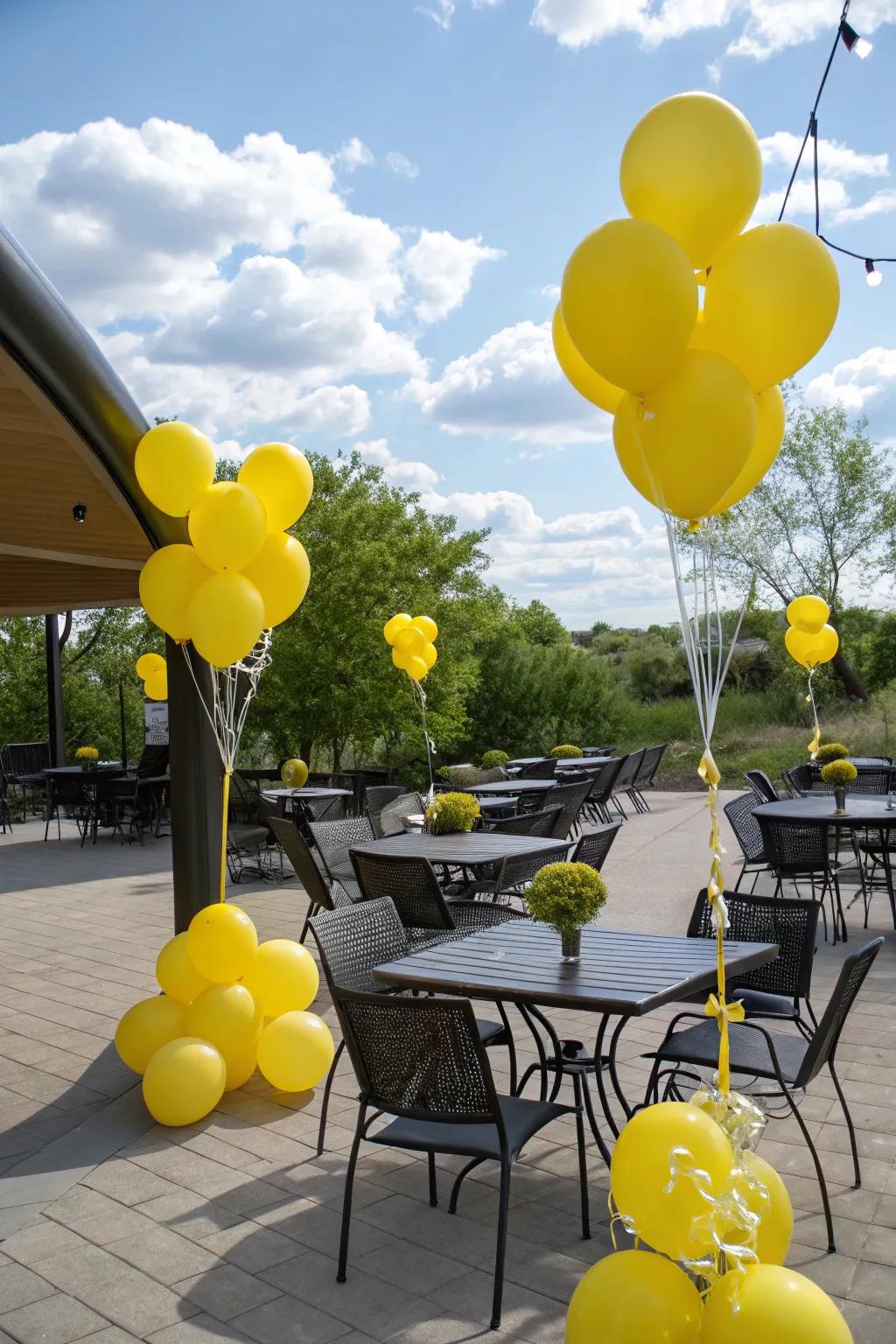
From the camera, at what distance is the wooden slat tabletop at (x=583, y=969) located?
319 cm

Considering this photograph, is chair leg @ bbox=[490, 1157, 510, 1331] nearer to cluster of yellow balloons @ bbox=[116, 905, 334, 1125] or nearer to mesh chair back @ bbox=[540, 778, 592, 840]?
cluster of yellow balloons @ bbox=[116, 905, 334, 1125]

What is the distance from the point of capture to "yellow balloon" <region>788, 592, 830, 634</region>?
1002 cm

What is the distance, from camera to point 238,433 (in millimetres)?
21047

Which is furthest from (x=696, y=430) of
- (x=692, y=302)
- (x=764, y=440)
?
(x=764, y=440)

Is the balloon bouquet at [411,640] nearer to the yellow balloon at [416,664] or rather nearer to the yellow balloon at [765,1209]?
the yellow balloon at [416,664]

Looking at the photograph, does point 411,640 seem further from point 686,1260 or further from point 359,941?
point 686,1260

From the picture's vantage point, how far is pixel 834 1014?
312 cm

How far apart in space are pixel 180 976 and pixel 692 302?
3.44 metres

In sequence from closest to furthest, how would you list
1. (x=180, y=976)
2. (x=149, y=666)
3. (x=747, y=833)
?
(x=180, y=976) < (x=747, y=833) < (x=149, y=666)

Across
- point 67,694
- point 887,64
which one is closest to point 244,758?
point 67,694

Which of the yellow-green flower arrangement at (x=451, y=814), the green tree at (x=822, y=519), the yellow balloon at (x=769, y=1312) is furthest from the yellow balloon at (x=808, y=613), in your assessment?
the green tree at (x=822, y=519)

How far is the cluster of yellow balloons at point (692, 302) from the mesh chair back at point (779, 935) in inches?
77.2

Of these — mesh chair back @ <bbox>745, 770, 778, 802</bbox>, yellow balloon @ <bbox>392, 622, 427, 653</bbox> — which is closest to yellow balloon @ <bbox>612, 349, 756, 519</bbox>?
mesh chair back @ <bbox>745, 770, 778, 802</bbox>

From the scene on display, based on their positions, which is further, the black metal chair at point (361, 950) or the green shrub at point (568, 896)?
the black metal chair at point (361, 950)
